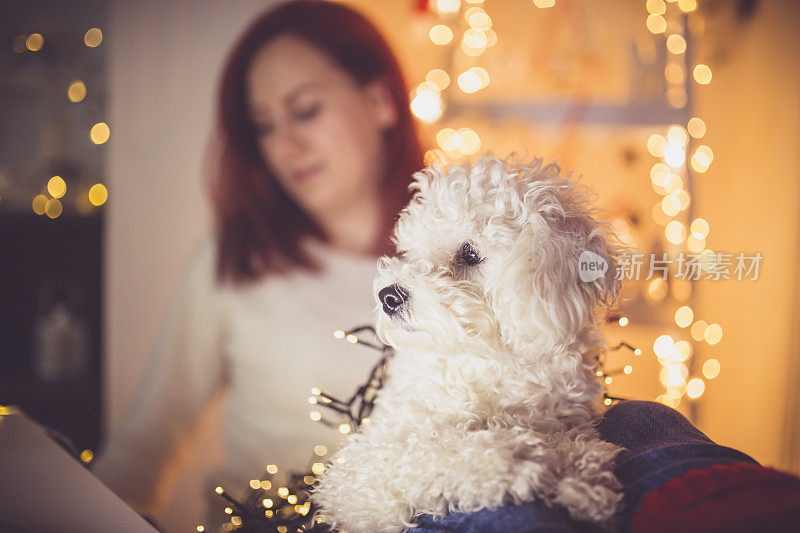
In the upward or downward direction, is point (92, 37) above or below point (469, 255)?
above

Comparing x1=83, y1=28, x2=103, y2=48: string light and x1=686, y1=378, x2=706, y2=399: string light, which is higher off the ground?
x1=83, y1=28, x2=103, y2=48: string light

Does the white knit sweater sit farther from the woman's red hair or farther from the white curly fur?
the white curly fur

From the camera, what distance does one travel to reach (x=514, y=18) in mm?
2049

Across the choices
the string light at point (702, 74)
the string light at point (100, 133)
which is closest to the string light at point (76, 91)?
the string light at point (100, 133)

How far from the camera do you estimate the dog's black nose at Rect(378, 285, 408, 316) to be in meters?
0.66

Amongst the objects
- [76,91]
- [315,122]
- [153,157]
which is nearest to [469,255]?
[315,122]

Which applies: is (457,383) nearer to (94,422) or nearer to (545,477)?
(545,477)

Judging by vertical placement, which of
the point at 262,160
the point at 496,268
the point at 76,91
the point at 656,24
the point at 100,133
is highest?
the point at 656,24

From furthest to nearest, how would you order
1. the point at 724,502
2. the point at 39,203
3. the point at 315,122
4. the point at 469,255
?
the point at 39,203
the point at 315,122
the point at 469,255
the point at 724,502

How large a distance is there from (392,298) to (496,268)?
0.16m

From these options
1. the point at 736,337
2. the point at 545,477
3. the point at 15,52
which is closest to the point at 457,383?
the point at 545,477

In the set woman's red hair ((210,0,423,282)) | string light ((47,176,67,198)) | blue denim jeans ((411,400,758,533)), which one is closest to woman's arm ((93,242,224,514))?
woman's red hair ((210,0,423,282))

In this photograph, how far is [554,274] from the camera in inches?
24.2

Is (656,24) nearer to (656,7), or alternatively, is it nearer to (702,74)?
(656,7)
